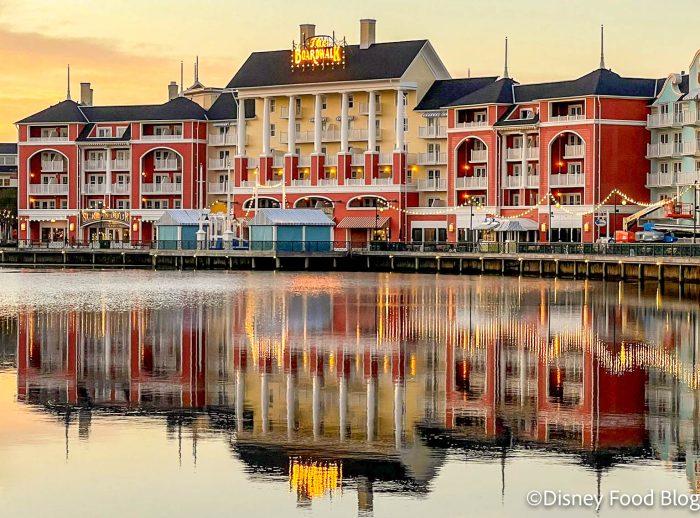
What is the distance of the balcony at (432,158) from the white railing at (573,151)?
40.7 ft

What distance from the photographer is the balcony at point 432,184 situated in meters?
128

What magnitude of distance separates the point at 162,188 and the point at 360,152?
20.9 meters

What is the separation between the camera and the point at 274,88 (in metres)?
136

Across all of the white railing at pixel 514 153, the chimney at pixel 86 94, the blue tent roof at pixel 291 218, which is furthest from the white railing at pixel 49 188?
the white railing at pixel 514 153

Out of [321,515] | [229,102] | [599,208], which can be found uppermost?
[229,102]

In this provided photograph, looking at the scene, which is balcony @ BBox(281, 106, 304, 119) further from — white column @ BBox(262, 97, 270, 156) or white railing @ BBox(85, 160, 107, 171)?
white railing @ BBox(85, 160, 107, 171)

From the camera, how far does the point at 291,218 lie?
119 m

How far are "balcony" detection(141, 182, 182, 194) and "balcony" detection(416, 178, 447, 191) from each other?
25.4m

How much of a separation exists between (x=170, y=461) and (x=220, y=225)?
3989 inches

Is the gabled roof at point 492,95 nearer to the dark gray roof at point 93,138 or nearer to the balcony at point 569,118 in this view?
the balcony at point 569,118

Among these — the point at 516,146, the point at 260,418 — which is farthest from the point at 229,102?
the point at 260,418

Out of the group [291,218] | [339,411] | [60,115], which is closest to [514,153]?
[291,218]

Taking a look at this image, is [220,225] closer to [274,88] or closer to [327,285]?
[274,88]

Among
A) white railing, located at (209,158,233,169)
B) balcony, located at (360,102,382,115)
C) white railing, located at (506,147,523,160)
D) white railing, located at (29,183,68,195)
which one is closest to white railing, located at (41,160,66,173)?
white railing, located at (29,183,68,195)
